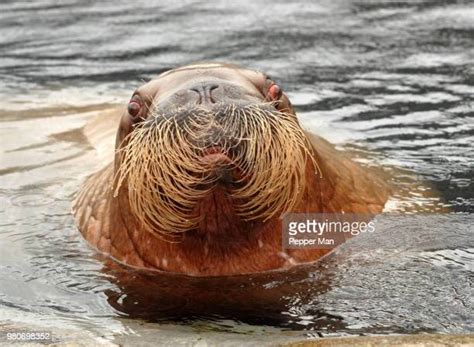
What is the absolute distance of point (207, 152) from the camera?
5.14m

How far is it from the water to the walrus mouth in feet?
1.60

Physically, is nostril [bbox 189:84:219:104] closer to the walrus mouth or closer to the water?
the walrus mouth

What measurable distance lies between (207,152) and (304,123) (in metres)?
4.01

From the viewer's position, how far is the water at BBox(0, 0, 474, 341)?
529cm

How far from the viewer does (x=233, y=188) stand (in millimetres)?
5402

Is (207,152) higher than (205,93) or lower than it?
lower

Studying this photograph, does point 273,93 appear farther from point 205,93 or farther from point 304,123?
point 304,123

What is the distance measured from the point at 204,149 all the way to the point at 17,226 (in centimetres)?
218

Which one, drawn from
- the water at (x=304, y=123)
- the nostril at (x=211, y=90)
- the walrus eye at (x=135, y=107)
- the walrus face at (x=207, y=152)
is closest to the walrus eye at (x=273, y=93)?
the walrus face at (x=207, y=152)

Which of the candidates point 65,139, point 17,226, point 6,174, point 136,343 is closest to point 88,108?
point 65,139

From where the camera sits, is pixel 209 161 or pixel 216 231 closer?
pixel 209 161

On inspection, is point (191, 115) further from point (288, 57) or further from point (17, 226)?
point (288, 57)

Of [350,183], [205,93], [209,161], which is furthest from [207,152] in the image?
[350,183]

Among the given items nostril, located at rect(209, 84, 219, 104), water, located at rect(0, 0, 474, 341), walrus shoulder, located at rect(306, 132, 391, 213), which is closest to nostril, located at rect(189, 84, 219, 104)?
nostril, located at rect(209, 84, 219, 104)
